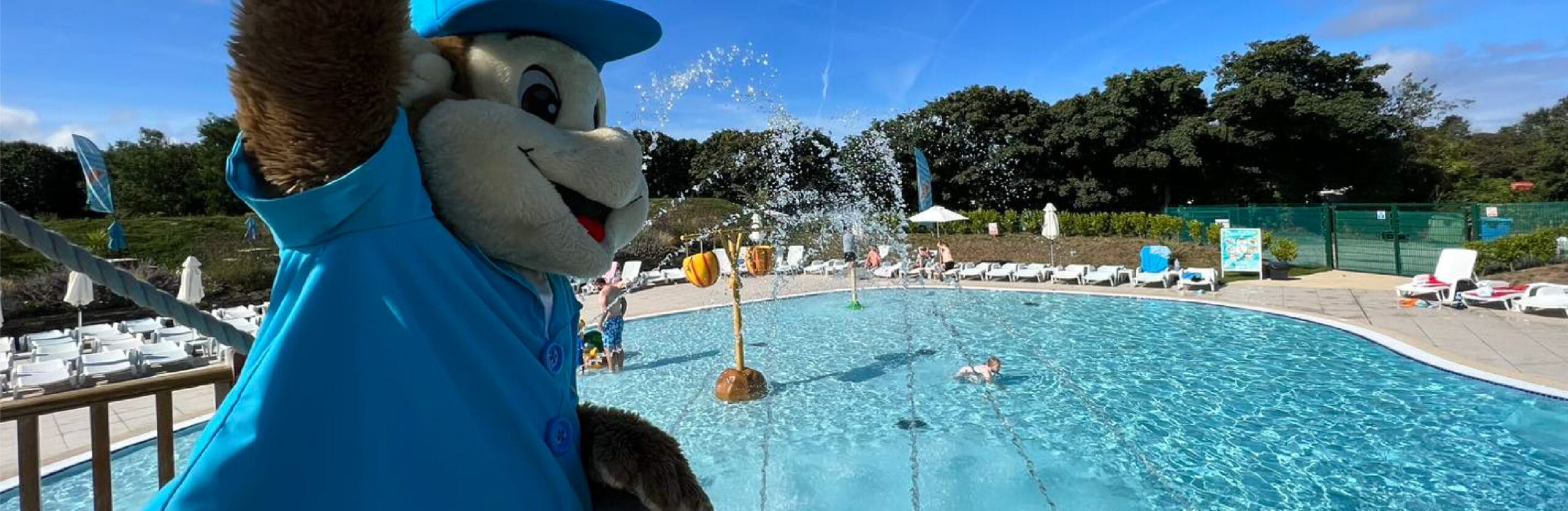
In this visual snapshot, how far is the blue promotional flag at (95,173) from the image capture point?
14.9 meters

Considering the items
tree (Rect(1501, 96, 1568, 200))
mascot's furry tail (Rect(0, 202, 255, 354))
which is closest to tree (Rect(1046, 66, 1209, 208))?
tree (Rect(1501, 96, 1568, 200))

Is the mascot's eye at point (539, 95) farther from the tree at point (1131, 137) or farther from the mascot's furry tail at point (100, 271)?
the tree at point (1131, 137)

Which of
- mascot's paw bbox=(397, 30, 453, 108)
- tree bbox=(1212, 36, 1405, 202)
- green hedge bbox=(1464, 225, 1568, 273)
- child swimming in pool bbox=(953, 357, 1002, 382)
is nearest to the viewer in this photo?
mascot's paw bbox=(397, 30, 453, 108)

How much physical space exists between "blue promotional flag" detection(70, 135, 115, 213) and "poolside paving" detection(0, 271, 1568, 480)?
8.34m

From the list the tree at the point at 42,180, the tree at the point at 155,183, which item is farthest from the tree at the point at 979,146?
the tree at the point at 42,180

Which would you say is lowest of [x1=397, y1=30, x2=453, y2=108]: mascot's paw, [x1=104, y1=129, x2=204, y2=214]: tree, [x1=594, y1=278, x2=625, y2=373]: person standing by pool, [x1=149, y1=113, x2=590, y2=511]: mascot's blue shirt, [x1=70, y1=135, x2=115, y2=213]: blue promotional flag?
[x1=594, y1=278, x2=625, y2=373]: person standing by pool

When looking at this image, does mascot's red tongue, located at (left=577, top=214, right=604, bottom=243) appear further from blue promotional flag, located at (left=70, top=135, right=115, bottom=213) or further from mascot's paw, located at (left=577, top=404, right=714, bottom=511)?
blue promotional flag, located at (left=70, top=135, right=115, bottom=213)

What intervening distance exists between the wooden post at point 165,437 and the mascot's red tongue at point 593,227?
6.16 feet

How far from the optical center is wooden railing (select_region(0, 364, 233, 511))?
7.36 ft

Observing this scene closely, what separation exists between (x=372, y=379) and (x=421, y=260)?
0.83ft

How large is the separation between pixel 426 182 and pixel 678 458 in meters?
0.86

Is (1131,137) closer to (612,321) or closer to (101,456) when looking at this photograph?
(612,321)

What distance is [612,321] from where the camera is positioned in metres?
10.0

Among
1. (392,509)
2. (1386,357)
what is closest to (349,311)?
(392,509)
